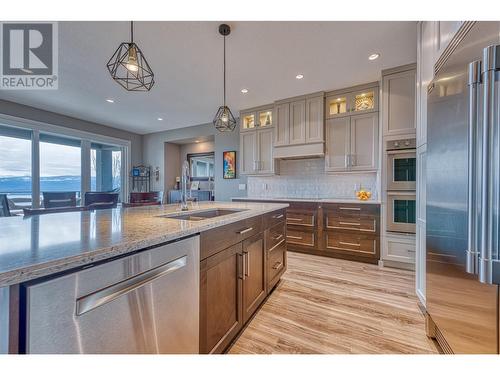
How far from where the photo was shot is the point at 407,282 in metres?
2.45

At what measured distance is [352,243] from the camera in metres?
3.13

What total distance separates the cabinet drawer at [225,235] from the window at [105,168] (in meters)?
5.38

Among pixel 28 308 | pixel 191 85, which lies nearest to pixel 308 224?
pixel 191 85

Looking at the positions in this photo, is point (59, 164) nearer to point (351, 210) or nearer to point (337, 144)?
point (337, 144)

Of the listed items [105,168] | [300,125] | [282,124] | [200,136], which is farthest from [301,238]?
[105,168]

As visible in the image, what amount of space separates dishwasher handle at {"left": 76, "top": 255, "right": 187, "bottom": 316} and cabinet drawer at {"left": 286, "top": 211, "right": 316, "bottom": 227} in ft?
8.93

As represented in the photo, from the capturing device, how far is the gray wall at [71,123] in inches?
153

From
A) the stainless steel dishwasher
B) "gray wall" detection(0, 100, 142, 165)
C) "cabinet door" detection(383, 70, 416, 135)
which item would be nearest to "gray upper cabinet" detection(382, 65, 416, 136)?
"cabinet door" detection(383, 70, 416, 135)

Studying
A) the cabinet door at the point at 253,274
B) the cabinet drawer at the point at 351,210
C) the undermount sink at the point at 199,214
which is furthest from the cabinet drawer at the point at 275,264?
the cabinet drawer at the point at 351,210

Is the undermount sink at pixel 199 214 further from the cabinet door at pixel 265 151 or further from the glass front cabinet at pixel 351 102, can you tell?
the glass front cabinet at pixel 351 102

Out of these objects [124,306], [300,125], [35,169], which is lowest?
[124,306]

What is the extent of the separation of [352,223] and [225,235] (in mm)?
2457

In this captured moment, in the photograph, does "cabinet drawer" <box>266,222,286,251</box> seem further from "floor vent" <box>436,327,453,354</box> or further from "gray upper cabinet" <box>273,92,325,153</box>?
"gray upper cabinet" <box>273,92,325,153</box>
